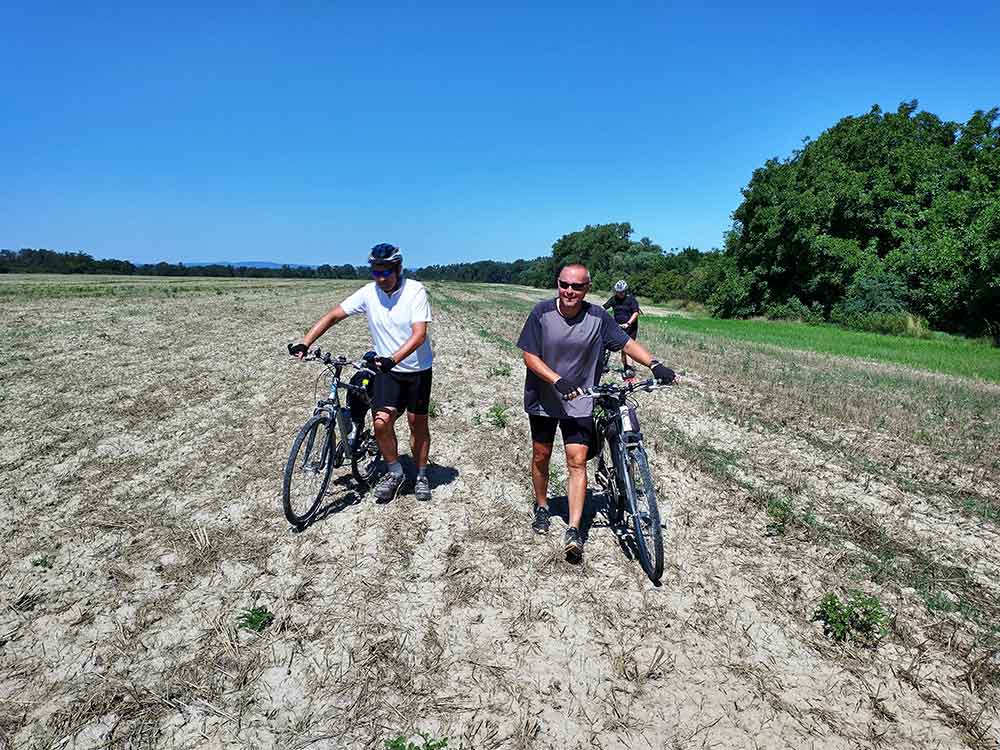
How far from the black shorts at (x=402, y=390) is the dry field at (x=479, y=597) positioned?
1127mm

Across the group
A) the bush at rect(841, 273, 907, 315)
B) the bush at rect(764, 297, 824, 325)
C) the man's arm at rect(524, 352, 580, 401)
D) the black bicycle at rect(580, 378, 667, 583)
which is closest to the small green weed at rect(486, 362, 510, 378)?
the black bicycle at rect(580, 378, 667, 583)

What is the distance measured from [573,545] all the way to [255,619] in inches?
95.4

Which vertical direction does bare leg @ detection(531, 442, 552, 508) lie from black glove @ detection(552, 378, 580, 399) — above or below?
below

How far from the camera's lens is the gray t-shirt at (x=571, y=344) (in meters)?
4.49

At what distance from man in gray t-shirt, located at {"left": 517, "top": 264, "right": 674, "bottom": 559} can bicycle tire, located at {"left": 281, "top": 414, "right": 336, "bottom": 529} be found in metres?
2.02

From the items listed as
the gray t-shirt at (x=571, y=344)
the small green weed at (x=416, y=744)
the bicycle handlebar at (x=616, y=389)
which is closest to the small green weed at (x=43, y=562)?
the small green weed at (x=416, y=744)


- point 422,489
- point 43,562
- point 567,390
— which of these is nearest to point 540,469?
point 567,390

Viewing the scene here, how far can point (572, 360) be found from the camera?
14.8 feet

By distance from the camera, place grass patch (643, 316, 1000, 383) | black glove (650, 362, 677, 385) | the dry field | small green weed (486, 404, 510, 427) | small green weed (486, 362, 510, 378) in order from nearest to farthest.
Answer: the dry field → black glove (650, 362, 677, 385) → small green weed (486, 404, 510, 427) → small green weed (486, 362, 510, 378) → grass patch (643, 316, 1000, 383)

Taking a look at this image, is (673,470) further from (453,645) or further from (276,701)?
(276,701)

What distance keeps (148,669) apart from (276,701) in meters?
0.90

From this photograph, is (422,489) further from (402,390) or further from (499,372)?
(499,372)

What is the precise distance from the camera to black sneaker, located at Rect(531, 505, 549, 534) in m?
5.21

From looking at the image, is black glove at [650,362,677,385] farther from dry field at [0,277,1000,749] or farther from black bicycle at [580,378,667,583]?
dry field at [0,277,1000,749]
